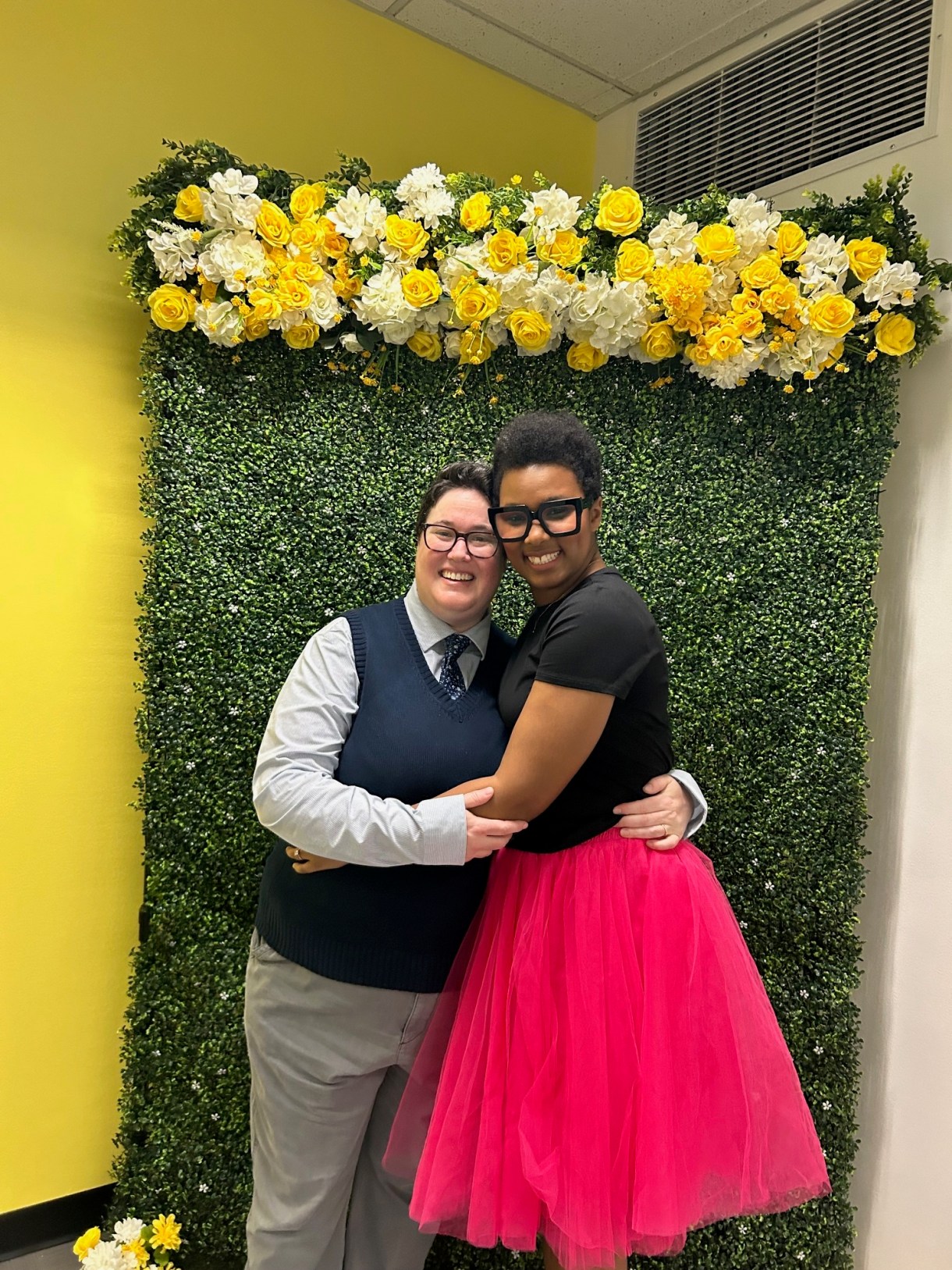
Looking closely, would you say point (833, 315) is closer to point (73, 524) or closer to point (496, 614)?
point (496, 614)

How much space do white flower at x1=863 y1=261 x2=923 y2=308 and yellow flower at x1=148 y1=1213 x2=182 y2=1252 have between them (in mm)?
2659

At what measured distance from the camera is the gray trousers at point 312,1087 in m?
1.52

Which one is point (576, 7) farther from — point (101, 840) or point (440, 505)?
point (101, 840)

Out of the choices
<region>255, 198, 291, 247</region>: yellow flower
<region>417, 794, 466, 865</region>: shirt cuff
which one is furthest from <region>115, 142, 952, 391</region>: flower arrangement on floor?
<region>417, 794, 466, 865</region>: shirt cuff

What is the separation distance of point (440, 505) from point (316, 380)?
713 mm

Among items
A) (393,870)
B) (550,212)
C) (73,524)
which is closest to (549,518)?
(393,870)

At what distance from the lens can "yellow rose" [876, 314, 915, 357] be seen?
6.63 feet

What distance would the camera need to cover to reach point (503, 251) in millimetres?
1978

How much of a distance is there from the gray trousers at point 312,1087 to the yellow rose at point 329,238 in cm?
148

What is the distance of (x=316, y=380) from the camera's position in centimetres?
210

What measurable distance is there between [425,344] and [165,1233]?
214 cm

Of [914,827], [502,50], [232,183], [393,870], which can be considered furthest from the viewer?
[502,50]

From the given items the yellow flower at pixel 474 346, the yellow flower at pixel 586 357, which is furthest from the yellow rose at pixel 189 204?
the yellow flower at pixel 586 357

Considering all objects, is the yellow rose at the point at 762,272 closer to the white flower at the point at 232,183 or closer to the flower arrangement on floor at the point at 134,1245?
the white flower at the point at 232,183
